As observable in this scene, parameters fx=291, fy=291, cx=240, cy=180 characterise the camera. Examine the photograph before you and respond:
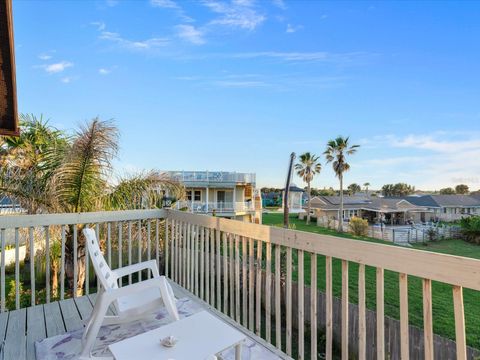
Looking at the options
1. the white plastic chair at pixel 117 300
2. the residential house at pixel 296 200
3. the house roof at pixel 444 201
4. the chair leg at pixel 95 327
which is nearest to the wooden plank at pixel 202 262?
the white plastic chair at pixel 117 300

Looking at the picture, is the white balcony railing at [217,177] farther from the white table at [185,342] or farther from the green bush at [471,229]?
the white table at [185,342]

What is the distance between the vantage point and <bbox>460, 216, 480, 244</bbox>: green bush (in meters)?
20.4

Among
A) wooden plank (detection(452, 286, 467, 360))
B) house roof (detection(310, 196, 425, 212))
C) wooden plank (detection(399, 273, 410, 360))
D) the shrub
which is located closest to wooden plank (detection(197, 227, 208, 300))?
wooden plank (detection(399, 273, 410, 360))

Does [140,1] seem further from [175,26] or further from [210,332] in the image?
[210,332]

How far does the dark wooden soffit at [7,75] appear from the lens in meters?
3.09

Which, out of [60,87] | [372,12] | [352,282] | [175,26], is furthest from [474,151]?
[60,87]

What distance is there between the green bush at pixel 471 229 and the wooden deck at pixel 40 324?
24.3 meters

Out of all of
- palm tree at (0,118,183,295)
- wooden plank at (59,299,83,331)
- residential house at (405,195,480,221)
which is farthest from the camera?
residential house at (405,195,480,221)

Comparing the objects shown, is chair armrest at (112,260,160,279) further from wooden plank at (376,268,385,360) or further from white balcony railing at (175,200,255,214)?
white balcony railing at (175,200,255,214)

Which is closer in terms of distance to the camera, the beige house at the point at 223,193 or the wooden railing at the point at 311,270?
the wooden railing at the point at 311,270

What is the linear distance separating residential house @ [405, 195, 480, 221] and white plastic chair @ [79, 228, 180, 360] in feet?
128

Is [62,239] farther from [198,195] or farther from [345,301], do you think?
[198,195]

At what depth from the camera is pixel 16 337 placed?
2.39 m

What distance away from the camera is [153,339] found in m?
1.51
